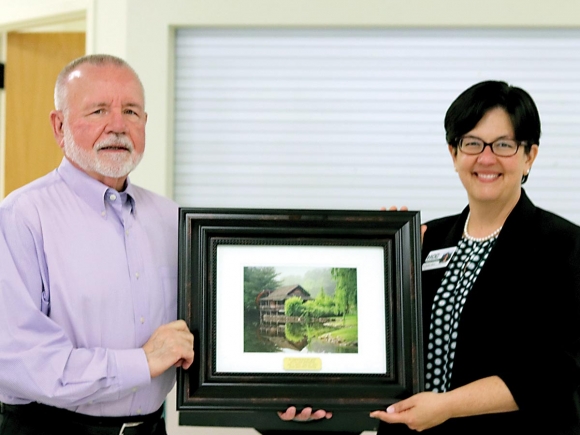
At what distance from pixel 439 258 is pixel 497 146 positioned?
1.20 feet

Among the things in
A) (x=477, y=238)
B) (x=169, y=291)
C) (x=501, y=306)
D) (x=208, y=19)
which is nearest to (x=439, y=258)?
(x=477, y=238)

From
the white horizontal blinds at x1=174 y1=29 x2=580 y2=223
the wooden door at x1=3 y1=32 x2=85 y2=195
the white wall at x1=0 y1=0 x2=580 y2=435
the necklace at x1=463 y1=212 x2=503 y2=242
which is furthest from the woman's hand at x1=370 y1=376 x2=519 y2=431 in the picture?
the wooden door at x1=3 y1=32 x2=85 y2=195

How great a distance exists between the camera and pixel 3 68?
14.1ft

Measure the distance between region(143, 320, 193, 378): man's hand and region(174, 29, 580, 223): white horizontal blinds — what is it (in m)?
2.15

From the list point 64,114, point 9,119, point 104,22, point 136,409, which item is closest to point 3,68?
point 9,119

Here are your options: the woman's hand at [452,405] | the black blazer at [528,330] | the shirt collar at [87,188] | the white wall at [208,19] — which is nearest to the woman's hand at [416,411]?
the woman's hand at [452,405]

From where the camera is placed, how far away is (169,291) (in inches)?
76.2

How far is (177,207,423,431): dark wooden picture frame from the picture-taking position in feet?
5.85

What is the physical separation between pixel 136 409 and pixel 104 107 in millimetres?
808

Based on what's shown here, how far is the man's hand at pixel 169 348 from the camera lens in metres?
1.73

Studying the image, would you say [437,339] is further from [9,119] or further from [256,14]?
[9,119]

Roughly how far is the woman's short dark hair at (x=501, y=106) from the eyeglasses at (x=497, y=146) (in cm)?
2

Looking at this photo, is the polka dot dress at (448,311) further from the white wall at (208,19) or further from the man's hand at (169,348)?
the white wall at (208,19)

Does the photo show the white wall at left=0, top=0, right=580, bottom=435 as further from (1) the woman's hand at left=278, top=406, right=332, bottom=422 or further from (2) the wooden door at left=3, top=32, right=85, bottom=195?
(1) the woman's hand at left=278, top=406, right=332, bottom=422
